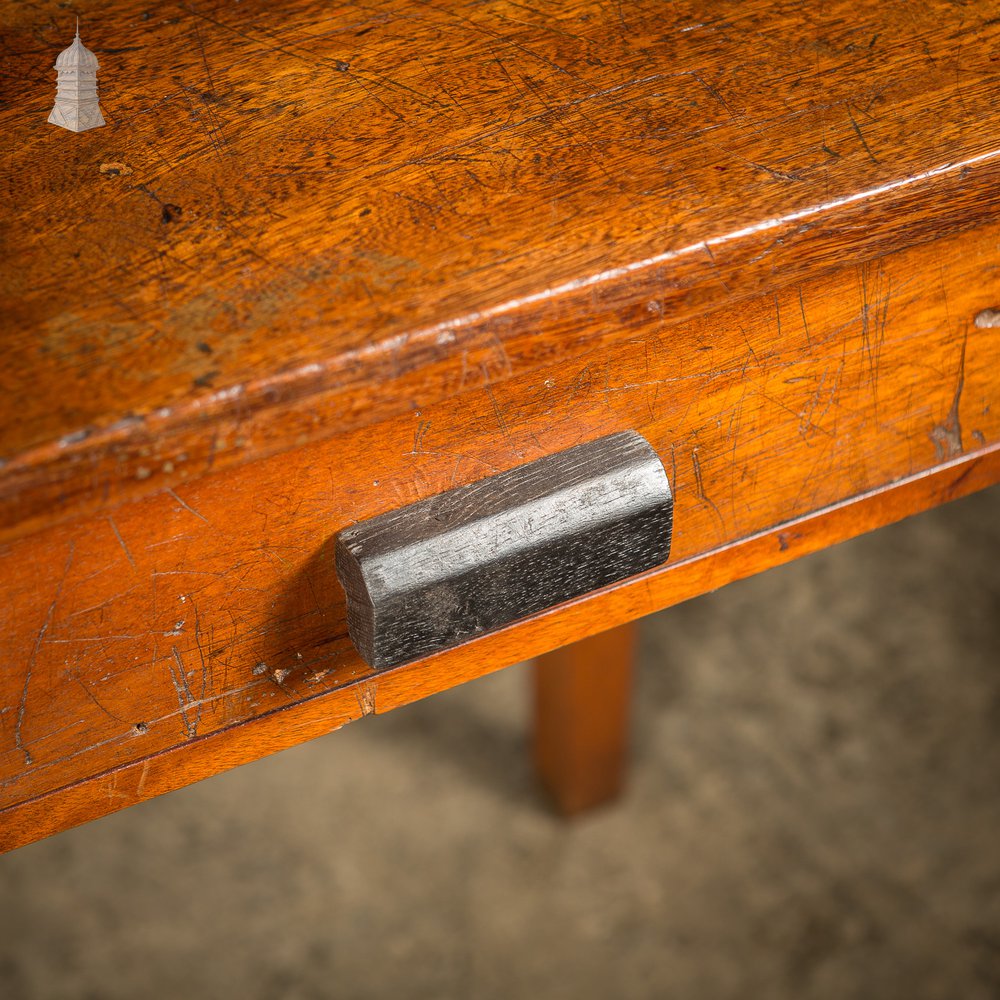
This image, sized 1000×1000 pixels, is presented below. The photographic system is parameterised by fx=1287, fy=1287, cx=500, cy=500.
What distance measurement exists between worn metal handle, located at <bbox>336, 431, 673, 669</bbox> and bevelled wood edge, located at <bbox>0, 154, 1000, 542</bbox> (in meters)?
0.05

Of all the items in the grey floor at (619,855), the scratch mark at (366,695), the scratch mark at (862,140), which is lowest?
the grey floor at (619,855)

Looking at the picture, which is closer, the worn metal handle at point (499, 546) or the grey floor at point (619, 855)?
the worn metal handle at point (499, 546)

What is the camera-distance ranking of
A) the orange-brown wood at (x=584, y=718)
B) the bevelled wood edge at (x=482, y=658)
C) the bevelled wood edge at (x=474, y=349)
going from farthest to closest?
the orange-brown wood at (x=584, y=718) < the bevelled wood edge at (x=482, y=658) < the bevelled wood edge at (x=474, y=349)

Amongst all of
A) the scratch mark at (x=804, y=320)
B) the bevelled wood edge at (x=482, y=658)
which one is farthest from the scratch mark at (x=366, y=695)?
the scratch mark at (x=804, y=320)

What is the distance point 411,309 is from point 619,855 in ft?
3.14

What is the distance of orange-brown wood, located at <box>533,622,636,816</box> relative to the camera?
1105 millimetres

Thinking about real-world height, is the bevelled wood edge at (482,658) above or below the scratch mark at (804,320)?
below

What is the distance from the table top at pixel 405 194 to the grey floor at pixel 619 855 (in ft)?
2.88

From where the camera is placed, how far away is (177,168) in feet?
1.50

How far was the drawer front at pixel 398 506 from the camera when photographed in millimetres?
416

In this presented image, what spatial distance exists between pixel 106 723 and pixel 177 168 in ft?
0.65

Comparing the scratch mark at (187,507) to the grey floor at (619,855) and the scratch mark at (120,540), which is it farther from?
the grey floor at (619,855)

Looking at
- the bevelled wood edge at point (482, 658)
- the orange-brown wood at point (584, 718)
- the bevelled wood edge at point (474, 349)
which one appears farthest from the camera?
the orange-brown wood at point (584, 718)

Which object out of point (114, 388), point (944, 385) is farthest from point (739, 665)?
point (114, 388)
